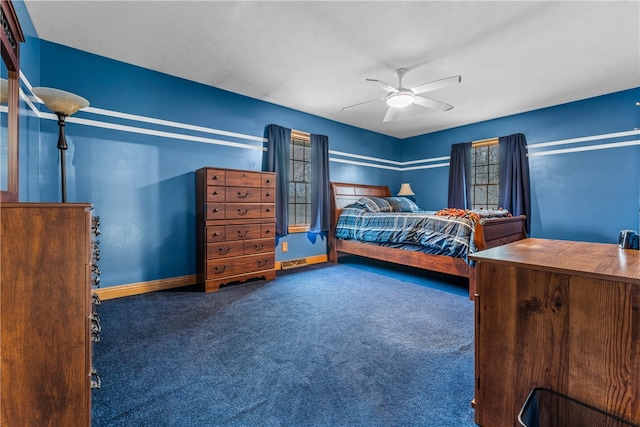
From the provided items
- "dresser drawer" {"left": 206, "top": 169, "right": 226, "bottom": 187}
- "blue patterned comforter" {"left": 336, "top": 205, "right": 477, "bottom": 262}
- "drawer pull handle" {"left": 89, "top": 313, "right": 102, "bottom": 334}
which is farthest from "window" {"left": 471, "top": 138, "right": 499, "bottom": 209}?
"drawer pull handle" {"left": 89, "top": 313, "right": 102, "bottom": 334}

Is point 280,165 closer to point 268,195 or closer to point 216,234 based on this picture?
point 268,195

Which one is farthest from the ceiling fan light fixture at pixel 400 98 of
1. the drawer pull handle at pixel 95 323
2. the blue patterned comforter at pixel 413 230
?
the drawer pull handle at pixel 95 323

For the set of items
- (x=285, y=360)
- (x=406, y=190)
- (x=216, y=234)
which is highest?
(x=406, y=190)

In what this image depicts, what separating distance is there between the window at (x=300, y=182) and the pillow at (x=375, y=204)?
2.91ft

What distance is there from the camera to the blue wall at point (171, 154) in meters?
2.55

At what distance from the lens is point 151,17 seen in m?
2.19

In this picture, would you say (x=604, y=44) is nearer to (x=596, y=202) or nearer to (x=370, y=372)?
(x=596, y=202)

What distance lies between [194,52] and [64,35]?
3.43ft

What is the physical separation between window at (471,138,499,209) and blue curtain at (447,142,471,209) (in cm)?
11

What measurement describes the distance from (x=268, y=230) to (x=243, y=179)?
0.69 meters

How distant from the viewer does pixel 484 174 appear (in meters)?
4.88

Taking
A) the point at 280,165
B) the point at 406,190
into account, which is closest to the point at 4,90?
the point at 280,165

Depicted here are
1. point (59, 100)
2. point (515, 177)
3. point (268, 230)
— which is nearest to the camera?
point (59, 100)

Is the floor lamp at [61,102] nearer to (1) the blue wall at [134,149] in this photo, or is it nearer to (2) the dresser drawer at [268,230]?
(1) the blue wall at [134,149]
